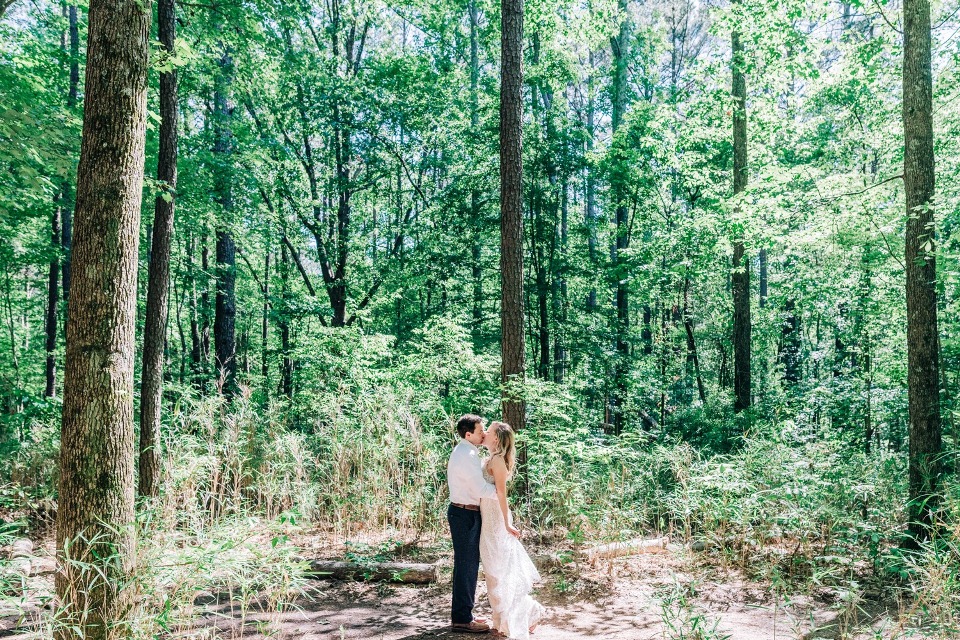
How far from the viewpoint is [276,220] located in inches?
547

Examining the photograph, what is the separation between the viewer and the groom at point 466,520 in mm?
A: 4539

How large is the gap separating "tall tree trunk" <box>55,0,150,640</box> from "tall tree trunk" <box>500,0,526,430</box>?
15.2 ft

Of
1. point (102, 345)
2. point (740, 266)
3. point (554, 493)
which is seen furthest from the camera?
point (740, 266)

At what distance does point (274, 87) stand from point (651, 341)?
13.4 meters

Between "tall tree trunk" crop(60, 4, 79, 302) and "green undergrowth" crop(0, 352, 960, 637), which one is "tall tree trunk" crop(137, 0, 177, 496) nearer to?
"green undergrowth" crop(0, 352, 960, 637)

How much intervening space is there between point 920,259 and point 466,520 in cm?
555

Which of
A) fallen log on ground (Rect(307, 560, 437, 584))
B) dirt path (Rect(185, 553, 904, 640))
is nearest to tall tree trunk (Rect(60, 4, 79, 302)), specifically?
fallen log on ground (Rect(307, 560, 437, 584))

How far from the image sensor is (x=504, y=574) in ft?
14.8

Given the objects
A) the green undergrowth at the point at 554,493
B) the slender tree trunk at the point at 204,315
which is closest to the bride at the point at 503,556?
the green undergrowth at the point at 554,493

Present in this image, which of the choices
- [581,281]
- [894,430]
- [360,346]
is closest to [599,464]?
[360,346]

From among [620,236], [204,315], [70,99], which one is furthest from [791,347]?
[70,99]

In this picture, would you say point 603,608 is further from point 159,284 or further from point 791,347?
point 791,347

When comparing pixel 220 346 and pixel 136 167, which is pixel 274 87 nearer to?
pixel 220 346

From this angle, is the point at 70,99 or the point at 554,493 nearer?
the point at 554,493
